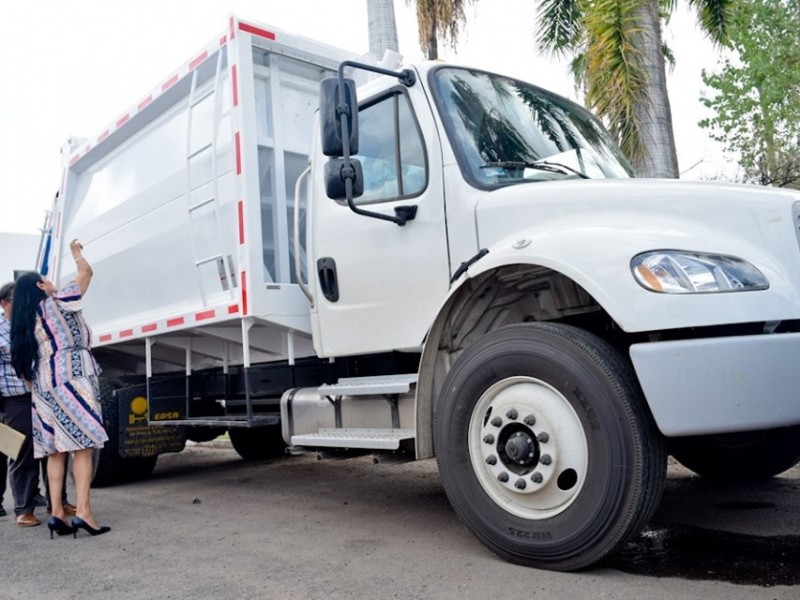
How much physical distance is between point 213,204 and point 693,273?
333 cm

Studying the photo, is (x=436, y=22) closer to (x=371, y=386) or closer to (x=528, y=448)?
(x=371, y=386)

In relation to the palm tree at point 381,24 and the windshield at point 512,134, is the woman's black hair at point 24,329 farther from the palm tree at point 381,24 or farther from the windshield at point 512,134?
the palm tree at point 381,24

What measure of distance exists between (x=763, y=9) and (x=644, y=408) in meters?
16.1

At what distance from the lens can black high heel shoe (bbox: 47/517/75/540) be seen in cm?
468

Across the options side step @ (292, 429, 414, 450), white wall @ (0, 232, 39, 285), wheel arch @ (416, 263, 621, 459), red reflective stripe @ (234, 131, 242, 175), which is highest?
white wall @ (0, 232, 39, 285)

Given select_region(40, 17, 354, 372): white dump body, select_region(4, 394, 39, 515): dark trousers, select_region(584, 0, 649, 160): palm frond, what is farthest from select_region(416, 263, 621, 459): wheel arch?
select_region(584, 0, 649, 160): palm frond

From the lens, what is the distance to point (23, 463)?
521 centimetres

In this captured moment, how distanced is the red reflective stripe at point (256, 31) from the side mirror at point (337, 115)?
58.5 inches

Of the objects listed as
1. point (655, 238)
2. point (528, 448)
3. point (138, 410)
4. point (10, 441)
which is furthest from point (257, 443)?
point (655, 238)

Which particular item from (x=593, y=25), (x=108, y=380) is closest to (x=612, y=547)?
(x=108, y=380)

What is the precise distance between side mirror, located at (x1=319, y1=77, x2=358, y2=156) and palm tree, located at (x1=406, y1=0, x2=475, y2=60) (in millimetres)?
8409

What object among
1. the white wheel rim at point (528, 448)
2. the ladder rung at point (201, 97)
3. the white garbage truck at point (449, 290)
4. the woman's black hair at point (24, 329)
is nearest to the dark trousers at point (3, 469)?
the white garbage truck at point (449, 290)

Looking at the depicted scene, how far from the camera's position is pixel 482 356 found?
3496mm

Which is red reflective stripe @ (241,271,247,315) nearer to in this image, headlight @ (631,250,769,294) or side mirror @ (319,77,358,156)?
side mirror @ (319,77,358,156)
